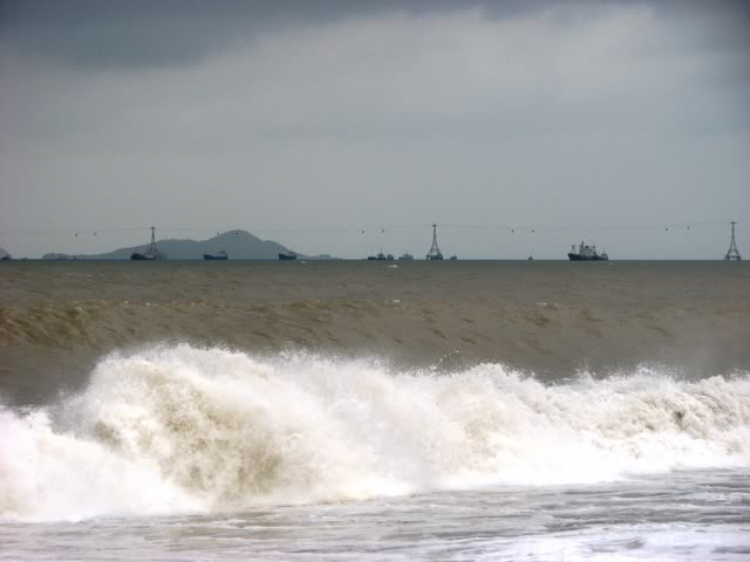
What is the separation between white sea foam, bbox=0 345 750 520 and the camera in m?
12.1

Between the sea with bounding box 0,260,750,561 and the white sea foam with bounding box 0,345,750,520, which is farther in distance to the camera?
the white sea foam with bounding box 0,345,750,520

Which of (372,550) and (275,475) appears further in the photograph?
(275,475)

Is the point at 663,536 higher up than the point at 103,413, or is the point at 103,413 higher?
the point at 103,413

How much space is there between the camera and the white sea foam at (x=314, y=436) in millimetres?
12066

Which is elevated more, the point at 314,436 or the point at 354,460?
the point at 314,436

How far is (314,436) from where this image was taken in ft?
43.9

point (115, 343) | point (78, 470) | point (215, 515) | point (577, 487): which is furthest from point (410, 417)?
point (115, 343)

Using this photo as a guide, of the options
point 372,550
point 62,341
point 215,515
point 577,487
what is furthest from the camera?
point 62,341

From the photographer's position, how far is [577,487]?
13.2 m

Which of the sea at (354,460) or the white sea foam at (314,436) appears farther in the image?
the white sea foam at (314,436)

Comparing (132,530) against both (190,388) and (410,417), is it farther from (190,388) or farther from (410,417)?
(410,417)

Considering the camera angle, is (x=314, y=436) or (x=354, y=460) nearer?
(x=354, y=460)

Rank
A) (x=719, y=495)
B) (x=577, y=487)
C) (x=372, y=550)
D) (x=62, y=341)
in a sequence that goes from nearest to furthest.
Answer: (x=372, y=550)
(x=719, y=495)
(x=577, y=487)
(x=62, y=341)

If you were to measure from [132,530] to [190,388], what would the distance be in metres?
3.51
